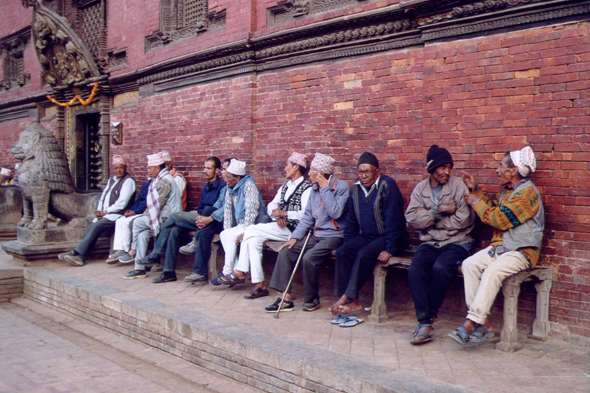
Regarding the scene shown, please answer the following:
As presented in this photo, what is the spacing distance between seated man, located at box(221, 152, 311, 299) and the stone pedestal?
359 centimetres

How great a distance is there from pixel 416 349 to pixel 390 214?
141cm

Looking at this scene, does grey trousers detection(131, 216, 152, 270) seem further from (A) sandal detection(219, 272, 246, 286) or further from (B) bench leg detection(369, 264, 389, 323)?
(B) bench leg detection(369, 264, 389, 323)

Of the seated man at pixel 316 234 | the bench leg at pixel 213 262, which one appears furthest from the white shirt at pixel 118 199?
the seated man at pixel 316 234

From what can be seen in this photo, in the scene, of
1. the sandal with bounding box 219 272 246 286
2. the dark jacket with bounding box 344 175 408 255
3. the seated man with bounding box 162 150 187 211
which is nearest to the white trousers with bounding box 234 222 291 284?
the sandal with bounding box 219 272 246 286

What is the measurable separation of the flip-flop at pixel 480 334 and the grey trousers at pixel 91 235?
6035 millimetres

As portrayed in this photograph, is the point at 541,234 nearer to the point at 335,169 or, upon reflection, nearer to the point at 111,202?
the point at 335,169

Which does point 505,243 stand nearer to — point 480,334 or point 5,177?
point 480,334

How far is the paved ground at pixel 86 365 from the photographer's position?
4.69 meters

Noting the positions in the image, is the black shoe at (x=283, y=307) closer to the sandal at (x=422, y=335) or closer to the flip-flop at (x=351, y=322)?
the flip-flop at (x=351, y=322)

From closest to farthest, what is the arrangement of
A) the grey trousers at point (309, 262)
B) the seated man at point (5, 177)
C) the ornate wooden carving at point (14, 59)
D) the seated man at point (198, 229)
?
the grey trousers at point (309, 262) < the seated man at point (198, 229) < the seated man at point (5, 177) < the ornate wooden carving at point (14, 59)

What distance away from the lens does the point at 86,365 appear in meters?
5.22

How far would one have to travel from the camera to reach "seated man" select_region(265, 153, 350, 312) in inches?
233

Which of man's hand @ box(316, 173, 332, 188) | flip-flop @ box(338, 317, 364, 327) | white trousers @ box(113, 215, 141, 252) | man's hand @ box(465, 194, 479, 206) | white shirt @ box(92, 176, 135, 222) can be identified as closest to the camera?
man's hand @ box(465, 194, 479, 206)

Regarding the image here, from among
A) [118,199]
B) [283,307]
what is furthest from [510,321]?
[118,199]
